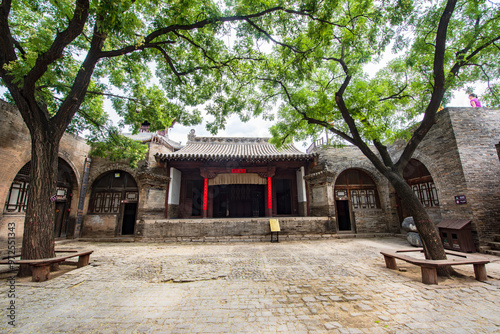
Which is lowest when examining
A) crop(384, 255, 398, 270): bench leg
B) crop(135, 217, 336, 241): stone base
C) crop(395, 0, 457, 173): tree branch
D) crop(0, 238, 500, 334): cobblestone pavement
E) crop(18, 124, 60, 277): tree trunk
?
crop(0, 238, 500, 334): cobblestone pavement

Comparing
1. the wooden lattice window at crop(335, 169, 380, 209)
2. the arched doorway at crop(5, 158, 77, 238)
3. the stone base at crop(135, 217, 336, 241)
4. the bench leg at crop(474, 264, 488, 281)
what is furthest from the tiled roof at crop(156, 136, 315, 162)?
the bench leg at crop(474, 264, 488, 281)

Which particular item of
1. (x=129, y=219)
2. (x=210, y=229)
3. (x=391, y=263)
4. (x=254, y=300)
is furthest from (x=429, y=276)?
(x=129, y=219)

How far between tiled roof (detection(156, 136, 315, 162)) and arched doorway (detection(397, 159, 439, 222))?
4637 mm

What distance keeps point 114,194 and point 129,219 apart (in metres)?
1.98

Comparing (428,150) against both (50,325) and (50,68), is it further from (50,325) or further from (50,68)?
(50,68)

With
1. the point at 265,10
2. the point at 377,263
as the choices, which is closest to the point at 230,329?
the point at 377,263

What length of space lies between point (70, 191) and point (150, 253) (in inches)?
280

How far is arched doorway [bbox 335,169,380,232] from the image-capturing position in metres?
11.0

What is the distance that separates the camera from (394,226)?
10.3 m

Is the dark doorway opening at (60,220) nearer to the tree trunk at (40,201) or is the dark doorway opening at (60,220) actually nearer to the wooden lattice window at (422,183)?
the tree trunk at (40,201)

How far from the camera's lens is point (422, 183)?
9.01m

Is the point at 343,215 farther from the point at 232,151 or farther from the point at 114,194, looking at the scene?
the point at 114,194

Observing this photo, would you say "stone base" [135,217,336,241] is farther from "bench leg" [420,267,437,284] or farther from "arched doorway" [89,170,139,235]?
"bench leg" [420,267,437,284]

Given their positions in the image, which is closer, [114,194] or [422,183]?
[422,183]
